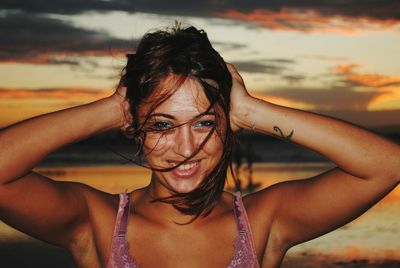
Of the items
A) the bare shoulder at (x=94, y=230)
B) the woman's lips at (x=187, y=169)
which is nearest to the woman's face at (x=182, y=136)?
the woman's lips at (x=187, y=169)

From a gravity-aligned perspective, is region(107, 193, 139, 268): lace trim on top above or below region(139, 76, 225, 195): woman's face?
below

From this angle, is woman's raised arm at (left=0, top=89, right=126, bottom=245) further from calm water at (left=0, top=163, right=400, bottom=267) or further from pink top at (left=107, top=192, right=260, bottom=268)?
calm water at (left=0, top=163, right=400, bottom=267)

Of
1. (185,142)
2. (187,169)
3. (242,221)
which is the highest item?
(185,142)

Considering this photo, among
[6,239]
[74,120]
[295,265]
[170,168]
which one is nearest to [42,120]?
[74,120]

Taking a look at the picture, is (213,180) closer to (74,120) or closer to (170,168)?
(170,168)

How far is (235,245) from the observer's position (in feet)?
8.83

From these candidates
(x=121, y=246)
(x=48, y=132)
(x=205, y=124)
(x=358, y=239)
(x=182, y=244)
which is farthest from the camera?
(x=358, y=239)

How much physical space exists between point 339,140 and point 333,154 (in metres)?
0.05

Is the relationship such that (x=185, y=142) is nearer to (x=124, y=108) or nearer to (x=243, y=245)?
(x=124, y=108)

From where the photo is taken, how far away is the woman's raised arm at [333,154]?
7.70 ft

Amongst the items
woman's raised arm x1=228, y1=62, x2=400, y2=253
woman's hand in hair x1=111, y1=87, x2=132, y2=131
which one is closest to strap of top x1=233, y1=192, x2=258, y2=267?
woman's raised arm x1=228, y1=62, x2=400, y2=253

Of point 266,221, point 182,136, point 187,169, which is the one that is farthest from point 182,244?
point 182,136

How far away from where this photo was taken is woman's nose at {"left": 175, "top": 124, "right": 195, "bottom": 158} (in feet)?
7.69

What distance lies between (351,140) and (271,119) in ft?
0.92
